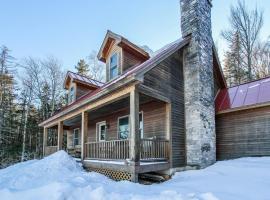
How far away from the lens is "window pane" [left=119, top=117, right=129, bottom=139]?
41.0 feet

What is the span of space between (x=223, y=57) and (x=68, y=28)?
64.3 feet

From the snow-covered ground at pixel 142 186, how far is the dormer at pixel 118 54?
5900 mm

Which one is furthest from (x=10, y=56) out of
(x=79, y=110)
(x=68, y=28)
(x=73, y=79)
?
(x=79, y=110)

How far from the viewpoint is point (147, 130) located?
36.4 feet

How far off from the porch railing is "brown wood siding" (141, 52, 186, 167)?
1.86 ft

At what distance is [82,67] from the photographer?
32.7m

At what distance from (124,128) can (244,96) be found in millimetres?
6209

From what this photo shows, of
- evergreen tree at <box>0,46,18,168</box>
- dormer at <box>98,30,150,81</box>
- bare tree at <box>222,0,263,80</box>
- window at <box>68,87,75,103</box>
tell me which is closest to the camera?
dormer at <box>98,30,150,81</box>

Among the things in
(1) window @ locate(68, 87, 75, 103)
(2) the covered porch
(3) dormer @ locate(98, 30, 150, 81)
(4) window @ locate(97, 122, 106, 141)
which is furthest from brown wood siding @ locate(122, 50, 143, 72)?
(1) window @ locate(68, 87, 75, 103)

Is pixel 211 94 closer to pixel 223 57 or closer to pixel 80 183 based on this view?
pixel 80 183

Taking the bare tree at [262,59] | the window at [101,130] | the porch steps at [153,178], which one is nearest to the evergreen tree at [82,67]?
the window at [101,130]

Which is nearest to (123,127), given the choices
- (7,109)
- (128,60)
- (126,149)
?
(128,60)

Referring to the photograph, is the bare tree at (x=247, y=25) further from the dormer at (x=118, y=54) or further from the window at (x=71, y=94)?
the window at (x=71, y=94)

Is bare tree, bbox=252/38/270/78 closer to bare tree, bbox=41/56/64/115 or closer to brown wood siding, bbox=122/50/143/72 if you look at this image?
brown wood siding, bbox=122/50/143/72
